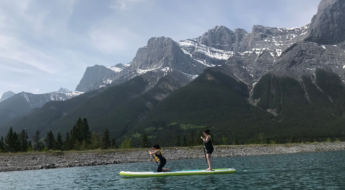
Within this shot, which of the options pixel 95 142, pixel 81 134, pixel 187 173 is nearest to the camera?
pixel 187 173

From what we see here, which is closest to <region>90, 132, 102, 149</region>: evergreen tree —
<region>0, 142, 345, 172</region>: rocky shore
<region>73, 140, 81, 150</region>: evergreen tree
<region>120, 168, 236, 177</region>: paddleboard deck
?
<region>73, 140, 81, 150</region>: evergreen tree

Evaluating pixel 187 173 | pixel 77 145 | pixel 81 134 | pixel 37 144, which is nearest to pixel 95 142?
pixel 81 134

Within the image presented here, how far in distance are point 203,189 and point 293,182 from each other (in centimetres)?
806

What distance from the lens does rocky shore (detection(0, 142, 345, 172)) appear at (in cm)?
6344

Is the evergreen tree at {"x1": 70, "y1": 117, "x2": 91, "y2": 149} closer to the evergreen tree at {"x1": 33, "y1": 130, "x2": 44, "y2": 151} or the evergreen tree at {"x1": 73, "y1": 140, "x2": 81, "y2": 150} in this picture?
the evergreen tree at {"x1": 73, "y1": 140, "x2": 81, "y2": 150}

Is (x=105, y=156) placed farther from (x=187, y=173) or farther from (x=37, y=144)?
(x=37, y=144)

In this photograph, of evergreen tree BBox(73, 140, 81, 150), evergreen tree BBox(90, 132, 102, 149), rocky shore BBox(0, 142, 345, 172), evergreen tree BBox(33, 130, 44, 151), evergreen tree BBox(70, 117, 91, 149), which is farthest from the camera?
evergreen tree BBox(33, 130, 44, 151)

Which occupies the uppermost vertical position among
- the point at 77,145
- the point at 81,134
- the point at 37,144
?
the point at 81,134

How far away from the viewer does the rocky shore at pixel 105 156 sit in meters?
63.4

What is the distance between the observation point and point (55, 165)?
63562 millimetres

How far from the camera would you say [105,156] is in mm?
73875

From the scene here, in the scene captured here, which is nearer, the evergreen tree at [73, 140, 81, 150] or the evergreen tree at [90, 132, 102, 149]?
the evergreen tree at [73, 140, 81, 150]

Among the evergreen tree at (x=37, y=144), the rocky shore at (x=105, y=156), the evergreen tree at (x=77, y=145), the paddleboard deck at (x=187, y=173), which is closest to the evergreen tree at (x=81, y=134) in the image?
the evergreen tree at (x=77, y=145)

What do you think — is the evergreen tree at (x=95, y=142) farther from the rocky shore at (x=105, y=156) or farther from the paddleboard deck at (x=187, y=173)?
the paddleboard deck at (x=187, y=173)
